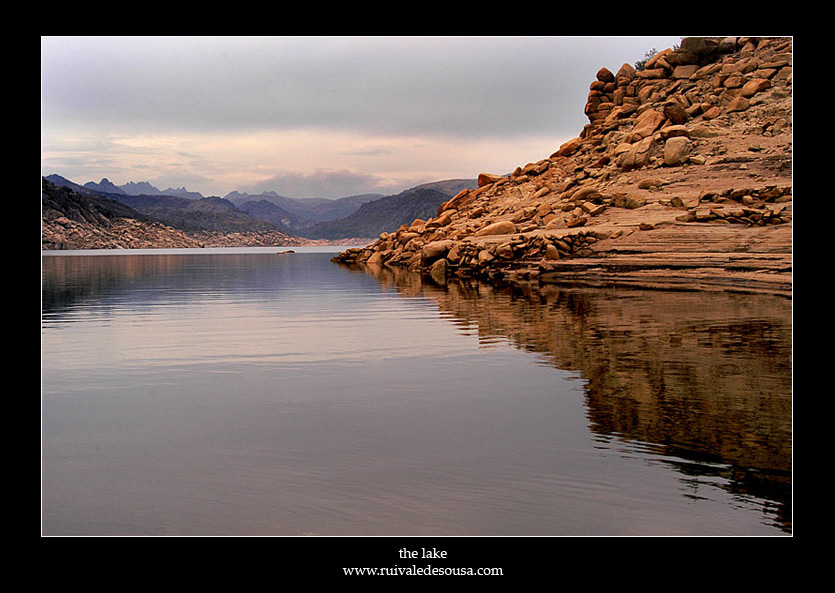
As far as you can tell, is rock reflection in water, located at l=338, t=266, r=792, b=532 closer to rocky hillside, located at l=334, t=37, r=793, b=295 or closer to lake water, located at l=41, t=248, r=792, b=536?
lake water, located at l=41, t=248, r=792, b=536

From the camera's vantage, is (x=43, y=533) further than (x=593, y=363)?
No

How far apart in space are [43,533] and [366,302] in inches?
731

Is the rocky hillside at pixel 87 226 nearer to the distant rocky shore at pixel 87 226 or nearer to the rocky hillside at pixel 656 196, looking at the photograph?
the distant rocky shore at pixel 87 226

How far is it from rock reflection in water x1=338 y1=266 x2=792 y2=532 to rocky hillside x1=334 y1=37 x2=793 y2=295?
6460mm

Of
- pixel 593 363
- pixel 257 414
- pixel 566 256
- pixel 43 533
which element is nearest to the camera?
pixel 43 533

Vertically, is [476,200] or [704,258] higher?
[476,200]

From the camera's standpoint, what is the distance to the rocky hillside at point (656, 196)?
94.3ft

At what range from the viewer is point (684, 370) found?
10.6m

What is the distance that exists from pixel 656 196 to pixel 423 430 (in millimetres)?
33323

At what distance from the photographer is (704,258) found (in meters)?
28.0

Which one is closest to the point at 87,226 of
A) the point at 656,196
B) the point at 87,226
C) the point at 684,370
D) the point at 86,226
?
the point at 87,226

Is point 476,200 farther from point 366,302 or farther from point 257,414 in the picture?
point 257,414

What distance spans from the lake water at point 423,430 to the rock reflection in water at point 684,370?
0.04m
